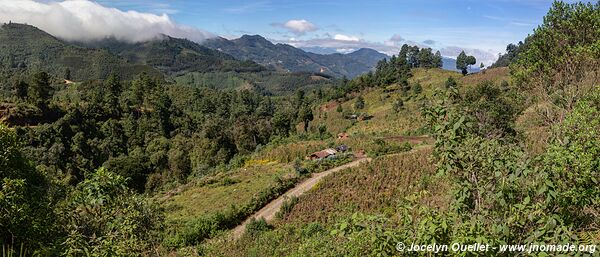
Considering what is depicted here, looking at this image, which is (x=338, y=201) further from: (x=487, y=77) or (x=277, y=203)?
(x=487, y=77)

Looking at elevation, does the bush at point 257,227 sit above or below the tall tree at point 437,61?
below

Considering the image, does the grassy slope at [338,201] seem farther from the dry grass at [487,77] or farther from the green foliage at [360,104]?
the dry grass at [487,77]

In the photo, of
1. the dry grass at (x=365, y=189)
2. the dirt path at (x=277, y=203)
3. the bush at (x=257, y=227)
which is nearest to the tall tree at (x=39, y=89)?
the dirt path at (x=277, y=203)

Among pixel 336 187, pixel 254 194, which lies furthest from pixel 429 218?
pixel 254 194

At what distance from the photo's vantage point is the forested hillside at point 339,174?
523 cm

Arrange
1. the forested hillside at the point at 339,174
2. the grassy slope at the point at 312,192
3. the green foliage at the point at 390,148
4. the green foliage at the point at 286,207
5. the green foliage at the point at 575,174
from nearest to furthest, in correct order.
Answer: the forested hillside at the point at 339,174 → the green foliage at the point at 575,174 → the grassy slope at the point at 312,192 → the green foliage at the point at 286,207 → the green foliage at the point at 390,148

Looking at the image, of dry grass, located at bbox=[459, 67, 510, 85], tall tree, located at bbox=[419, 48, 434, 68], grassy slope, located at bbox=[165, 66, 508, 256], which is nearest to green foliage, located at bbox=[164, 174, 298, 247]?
grassy slope, located at bbox=[165, 66, 508, 256]

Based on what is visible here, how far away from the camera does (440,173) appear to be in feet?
18.2

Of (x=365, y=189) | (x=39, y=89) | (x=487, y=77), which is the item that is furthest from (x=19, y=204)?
(x=487, y=77)

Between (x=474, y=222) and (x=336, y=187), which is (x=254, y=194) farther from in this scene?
(x=474, y=222)

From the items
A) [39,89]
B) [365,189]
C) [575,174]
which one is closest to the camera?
[575,174]

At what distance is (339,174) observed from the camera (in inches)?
1389

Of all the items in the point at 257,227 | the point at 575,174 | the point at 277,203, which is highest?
the point at 575,174

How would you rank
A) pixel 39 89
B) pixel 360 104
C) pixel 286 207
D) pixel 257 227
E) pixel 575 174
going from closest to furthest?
pixel 575 174 → pixel 257 227 → pixel 286 207 → pixel 39 89 → pixel 360 104
